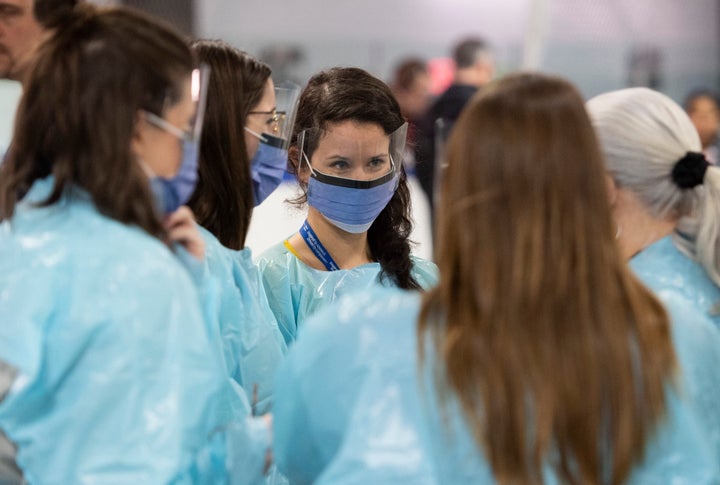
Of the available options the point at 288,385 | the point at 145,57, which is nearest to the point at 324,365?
the point at 288,385

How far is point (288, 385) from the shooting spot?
5.90ft

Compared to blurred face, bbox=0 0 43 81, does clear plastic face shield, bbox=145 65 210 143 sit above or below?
above

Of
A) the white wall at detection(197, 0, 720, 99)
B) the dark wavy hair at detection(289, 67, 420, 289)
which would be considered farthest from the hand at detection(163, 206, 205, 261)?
the white wall at detection(197, 0, 720, 99)

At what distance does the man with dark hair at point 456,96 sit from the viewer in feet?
24.4

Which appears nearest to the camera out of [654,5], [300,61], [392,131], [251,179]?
[251,179]

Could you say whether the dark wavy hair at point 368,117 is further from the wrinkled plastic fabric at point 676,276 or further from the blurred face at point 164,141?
the blurred face at point 164,141

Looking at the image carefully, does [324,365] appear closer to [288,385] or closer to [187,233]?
[288,385]

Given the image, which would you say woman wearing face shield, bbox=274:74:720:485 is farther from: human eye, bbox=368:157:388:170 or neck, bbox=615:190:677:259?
human eye, bbox=368:157:388:170

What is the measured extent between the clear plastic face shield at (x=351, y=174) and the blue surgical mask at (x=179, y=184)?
3.34ft

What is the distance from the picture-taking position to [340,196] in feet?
9.40

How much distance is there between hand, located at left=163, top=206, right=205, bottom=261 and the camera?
1923 mm

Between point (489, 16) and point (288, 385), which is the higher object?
point (288, 385)

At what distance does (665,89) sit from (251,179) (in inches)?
319

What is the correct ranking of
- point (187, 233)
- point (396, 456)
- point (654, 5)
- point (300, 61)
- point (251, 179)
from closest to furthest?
point (396, 456) < point (187, 233) < point (251, 179) < point (300, 61) < point (654, 5)
